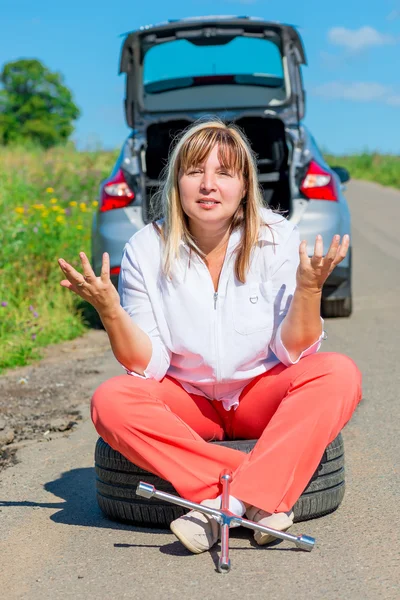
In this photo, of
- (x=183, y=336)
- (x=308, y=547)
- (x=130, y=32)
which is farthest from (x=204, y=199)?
(x=130, y=32)

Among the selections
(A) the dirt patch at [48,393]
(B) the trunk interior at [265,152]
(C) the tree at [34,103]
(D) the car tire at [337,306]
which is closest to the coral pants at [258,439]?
(A) the dirt patch at [48,393]

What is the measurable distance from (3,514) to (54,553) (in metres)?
0.49

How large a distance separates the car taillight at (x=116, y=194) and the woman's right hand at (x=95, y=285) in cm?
363

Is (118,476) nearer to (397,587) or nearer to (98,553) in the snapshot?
(98,553)

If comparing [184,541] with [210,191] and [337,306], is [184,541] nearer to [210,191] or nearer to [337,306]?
[210,191]

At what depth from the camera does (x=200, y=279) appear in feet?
10.7

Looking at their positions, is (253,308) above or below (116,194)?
above

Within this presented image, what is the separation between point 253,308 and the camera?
3.23 meters

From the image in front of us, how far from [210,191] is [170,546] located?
121cm

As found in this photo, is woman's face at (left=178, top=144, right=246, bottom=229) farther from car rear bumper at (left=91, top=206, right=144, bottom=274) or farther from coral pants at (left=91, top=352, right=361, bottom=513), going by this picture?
car rear bumper at (left=91, top=206, right=144, bottom=274)

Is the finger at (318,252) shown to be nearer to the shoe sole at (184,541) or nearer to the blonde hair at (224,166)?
the blonde hair at (224,166)

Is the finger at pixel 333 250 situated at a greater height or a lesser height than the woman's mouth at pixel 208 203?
lesser

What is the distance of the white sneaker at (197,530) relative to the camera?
9.35ft

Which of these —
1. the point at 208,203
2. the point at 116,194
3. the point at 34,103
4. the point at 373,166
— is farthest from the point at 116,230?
the point at 34,103
